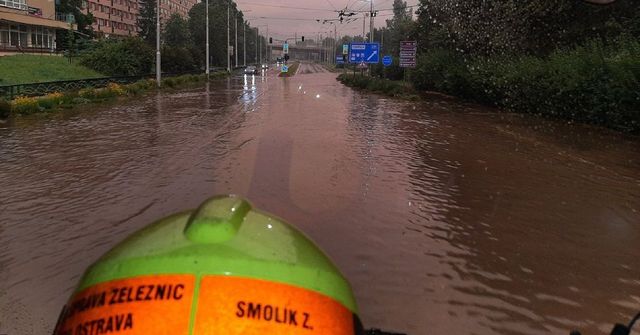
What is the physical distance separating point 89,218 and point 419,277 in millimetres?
4426

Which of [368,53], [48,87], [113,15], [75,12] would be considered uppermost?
[113,15]

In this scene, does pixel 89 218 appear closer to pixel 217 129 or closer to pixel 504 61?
pixel 217 129

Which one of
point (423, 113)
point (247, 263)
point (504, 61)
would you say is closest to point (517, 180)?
point (247, 263)

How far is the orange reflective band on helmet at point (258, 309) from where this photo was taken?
1671 mm

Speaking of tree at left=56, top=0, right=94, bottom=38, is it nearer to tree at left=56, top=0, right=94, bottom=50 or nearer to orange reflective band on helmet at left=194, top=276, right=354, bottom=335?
tree at left=56, top=0, right=94, bottom=50

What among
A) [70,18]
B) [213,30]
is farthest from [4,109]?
[213,30]

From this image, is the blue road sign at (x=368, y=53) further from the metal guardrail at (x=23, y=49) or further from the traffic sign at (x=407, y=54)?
the metal guardrail at (x=23, y=49)

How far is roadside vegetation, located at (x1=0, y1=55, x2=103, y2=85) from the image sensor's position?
3241 centimetres

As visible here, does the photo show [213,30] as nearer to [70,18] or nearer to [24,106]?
[70,18]

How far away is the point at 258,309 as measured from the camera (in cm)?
174

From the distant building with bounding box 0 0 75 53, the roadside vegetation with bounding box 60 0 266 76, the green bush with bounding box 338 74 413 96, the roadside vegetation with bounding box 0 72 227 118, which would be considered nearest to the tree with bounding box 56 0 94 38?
the distant building with bounding box 0 0 75 53

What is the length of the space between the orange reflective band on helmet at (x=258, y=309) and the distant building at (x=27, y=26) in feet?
171

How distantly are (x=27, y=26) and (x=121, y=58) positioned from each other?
1595cm

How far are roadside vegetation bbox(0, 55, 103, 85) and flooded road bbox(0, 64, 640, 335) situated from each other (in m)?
18.7
